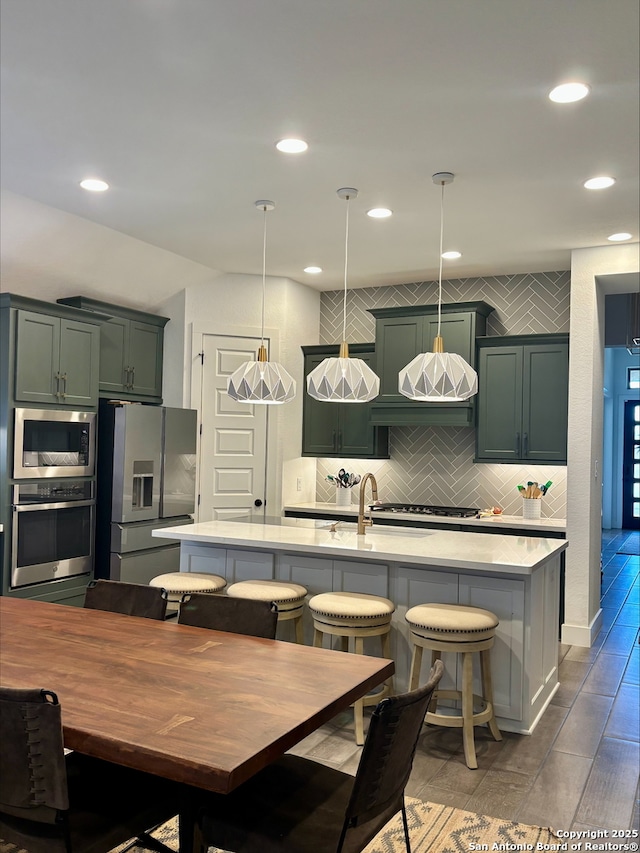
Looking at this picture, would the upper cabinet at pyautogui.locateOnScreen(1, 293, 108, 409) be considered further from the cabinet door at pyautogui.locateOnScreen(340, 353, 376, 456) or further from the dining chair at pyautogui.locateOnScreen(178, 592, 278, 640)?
the dining chair at pyautogui.locateOnScreen(178, 592, 278, 640)

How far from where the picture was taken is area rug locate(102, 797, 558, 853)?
245 centimetres

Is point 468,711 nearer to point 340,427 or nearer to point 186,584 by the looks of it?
point 186,584

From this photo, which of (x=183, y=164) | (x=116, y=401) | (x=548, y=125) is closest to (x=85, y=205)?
(x=183, y=164)

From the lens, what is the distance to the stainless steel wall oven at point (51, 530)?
15.5ft

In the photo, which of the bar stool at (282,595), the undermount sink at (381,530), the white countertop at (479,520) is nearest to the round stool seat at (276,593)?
the bar stool at (282,595)

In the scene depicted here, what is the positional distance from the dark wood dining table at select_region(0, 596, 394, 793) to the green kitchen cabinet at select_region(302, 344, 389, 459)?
3.96 meters

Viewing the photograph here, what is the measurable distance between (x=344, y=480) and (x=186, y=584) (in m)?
2.84

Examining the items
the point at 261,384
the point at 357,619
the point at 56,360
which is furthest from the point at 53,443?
the point at 357,619

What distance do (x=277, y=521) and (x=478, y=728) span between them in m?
1.70

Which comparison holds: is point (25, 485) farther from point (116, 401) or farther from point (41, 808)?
point (41, 808)

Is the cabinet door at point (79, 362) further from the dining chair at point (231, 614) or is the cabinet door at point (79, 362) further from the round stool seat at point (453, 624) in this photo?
the round stool seat at point (453, 624)

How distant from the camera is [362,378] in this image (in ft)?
13.1

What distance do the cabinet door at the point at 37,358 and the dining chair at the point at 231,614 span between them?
2.69 meters

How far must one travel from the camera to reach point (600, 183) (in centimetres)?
391
